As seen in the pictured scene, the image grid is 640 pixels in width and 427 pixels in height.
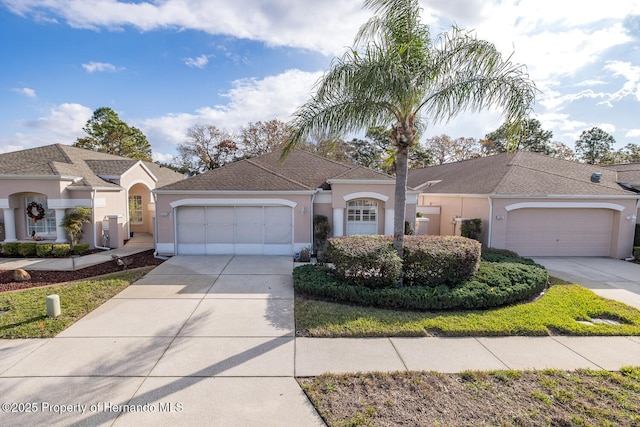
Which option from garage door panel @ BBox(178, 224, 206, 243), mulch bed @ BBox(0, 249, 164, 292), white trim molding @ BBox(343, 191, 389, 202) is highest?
white trim molding @ BBox(343, 191, 389, 202)

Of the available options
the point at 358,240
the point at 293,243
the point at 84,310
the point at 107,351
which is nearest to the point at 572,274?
the point at 358,240

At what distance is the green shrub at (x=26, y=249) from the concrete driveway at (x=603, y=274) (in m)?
21.1

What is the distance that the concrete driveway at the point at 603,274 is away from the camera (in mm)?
8911

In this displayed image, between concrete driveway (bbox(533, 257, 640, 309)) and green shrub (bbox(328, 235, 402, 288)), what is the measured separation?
6402 mm

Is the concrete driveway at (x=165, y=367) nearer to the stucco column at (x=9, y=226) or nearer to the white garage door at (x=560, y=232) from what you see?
the stucco column at (x=9, y=226)

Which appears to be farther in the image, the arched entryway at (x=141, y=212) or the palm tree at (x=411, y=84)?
the arched entryway at (x=141, y=212)

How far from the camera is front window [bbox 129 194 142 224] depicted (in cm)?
1959

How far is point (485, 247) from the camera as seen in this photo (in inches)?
528

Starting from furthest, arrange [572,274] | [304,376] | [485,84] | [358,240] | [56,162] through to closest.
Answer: [56,162] < [572,274] < [358,240] < [485,84] < [304,376]

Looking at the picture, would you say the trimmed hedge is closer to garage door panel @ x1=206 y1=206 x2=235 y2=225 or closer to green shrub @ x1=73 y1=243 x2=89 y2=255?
garage door panel @ x1=206 y1=206 x2=235 y2=225

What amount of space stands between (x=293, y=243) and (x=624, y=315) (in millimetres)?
10513

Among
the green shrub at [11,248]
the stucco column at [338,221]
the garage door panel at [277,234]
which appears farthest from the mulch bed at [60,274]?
the stucco column at [338,221]

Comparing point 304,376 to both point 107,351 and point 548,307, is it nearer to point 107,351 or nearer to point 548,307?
point 107,351

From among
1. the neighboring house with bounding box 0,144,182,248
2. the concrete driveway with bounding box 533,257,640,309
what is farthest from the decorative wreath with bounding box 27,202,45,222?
the concrete driveway with bounding box 533,257,640,309
